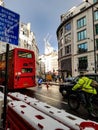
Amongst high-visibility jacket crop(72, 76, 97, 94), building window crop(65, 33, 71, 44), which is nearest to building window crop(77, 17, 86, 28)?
building window crop(65, 33, 71, 44)

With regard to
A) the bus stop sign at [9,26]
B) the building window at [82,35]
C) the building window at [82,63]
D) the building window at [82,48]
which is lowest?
the bus stop sign at [9,26]

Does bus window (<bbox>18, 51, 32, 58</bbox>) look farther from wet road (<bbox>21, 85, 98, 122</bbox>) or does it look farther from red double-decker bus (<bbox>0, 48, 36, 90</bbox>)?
wet road (<bbox>21, 85, 98, 122</bbox>)

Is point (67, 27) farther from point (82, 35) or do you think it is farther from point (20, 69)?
point (20, 69)

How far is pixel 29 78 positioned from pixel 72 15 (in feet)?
128

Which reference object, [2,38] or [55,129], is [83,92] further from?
[55,129]

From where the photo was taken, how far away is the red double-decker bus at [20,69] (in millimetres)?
17359

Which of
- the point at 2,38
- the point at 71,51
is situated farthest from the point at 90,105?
the point at 71,51

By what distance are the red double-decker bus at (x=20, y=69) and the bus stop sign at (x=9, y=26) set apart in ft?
37.5

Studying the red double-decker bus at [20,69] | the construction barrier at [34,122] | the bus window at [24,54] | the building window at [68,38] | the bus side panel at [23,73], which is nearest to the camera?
the construction barrier at [34,122]

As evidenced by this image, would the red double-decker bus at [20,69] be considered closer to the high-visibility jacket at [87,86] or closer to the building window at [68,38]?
the high-visibility jacket at [87,86]

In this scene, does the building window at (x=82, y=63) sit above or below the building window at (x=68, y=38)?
below

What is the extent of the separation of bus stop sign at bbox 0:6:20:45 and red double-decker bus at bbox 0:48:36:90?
11.4 meters

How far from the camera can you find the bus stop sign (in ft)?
18.2

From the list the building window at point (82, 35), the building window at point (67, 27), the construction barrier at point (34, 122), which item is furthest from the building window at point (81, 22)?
the construction barrier at point (34, 122)
